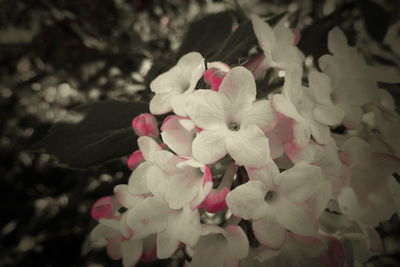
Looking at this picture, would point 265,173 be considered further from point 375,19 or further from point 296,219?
point 375,19

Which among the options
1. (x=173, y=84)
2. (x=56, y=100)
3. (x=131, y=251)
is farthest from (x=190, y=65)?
(x=56, y=100)

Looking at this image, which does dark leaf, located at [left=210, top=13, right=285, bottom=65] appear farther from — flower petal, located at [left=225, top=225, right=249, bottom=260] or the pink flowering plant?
flower petal, located at [left=225, top=225, right=249, bottom=260]

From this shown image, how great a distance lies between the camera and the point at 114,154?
0.52 meters

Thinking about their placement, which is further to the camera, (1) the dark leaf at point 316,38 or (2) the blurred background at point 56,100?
(2) the blurred background at point 56,100

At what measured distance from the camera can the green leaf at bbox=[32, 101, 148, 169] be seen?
1.67 ft

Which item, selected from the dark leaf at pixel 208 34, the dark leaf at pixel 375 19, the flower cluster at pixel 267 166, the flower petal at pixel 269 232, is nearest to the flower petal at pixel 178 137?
the flower cluster at pixel 267 166

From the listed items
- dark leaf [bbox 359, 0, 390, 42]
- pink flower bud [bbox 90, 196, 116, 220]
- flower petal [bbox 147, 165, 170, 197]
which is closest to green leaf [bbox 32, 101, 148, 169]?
pink flower bud [bbox 90, 196, 116, 220]

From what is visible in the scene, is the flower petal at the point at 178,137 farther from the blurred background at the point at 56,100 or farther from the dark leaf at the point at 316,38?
the blurred background at the point at 56,100

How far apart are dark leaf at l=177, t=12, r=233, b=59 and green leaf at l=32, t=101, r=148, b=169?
0.43 ft

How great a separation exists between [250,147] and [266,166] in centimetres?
3

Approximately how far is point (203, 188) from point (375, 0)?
423mm

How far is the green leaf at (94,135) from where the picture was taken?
510mm

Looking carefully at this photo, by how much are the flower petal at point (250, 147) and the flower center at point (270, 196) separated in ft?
0.16

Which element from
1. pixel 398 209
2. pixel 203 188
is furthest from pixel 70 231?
pixel 398 209
